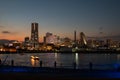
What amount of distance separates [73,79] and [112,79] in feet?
10.2

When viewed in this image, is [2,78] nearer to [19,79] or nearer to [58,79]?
[19,79]

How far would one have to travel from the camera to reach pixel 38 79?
21.8m

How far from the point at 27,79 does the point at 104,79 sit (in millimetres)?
6119

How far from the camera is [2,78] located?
71.8 feet

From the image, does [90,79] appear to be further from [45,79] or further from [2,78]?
[2,78]

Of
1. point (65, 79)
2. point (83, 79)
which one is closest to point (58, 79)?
point (65, 79)

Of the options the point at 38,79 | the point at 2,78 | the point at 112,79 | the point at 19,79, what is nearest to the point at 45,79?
the point at 38,79

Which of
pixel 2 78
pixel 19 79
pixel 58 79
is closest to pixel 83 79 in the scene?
pixel 58 79

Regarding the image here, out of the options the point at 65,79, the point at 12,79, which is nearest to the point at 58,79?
the point at 65,79

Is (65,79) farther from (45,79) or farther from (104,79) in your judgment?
(104,79)

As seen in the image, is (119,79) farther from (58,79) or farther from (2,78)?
(2,78)

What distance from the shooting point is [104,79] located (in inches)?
867

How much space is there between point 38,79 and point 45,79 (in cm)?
56

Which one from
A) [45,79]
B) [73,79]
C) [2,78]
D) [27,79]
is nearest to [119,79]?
[73,79]
